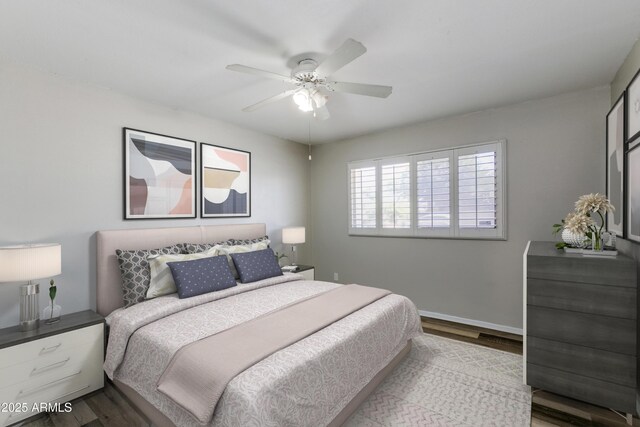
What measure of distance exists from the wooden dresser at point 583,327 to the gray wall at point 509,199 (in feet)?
3.59

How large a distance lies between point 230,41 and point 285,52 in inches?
15.2

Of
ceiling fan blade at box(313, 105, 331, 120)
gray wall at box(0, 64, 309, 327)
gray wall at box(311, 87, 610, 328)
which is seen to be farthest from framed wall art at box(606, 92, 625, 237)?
gray wall at box(0, 64, 309, 327)

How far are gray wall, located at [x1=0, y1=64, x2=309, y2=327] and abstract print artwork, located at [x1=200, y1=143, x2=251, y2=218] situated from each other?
0.50 meters

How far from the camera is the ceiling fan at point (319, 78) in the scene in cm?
176

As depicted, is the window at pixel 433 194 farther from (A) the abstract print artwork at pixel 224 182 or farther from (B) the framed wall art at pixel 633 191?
(A) the abstract print artwork at pixel 224 182

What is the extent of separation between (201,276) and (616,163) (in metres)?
3.73

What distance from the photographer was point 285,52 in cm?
217

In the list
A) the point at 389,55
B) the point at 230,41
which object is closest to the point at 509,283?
the point at 389,55

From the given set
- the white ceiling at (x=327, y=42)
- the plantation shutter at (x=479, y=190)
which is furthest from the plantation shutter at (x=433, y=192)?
the white ceiling at (x=327, y=42)

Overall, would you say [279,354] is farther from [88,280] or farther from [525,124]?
[525,124]

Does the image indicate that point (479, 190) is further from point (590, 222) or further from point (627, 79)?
point (627, 79)

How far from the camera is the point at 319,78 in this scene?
2.27 meters

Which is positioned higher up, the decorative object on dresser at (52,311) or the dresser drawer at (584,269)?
the dresser drawer at (584,269)

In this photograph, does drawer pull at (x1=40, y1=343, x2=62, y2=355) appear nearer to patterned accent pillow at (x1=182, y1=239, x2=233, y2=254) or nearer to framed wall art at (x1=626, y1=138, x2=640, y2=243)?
patterned accent pillow at (x1=182, y1=239, x2=233, y2=254)
